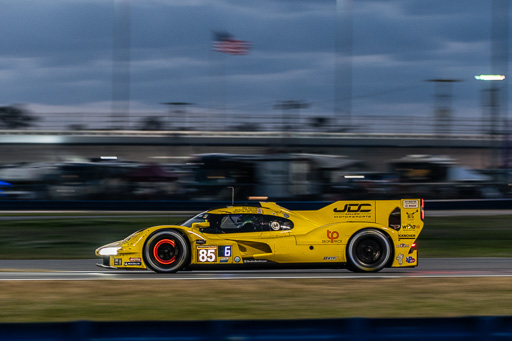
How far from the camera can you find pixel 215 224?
1039 centimetres

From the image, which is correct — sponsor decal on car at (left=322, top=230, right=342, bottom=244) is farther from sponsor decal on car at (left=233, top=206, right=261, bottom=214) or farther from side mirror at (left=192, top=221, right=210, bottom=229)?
side mirror at (left=192, top=221, right=210, bottom=229)

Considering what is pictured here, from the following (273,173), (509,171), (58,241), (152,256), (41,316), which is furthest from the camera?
(509,171)

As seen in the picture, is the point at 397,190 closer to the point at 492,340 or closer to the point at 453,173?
the point at 453,173

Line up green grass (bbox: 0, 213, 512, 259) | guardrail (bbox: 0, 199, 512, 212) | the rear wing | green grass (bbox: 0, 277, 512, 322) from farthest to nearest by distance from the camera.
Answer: guardrail (bbox: 0, 199, 512, 212) < green grass (bbox: 0, 213, 512, 259) < the rear wing < green grass (bbox: 0, 277, 512, 322)

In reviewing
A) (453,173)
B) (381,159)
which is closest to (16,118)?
(381,159)

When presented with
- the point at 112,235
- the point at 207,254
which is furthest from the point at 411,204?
the point at 112,235

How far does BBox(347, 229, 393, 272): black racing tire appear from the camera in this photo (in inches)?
410

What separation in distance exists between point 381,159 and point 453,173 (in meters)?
8.02

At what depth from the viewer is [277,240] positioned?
33.7 feet

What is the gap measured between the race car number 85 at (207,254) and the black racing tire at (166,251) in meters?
0.16

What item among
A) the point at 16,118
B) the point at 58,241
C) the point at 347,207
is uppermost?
the point at 16,118

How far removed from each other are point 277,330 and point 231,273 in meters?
5.89

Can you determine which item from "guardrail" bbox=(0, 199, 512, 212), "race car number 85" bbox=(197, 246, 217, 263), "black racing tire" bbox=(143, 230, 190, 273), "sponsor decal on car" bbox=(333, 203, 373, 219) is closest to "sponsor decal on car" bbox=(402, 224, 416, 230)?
"sponsor decal on car" bbox=(333, 203, 373, 219)

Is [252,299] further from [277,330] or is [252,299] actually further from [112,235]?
[112,235]
